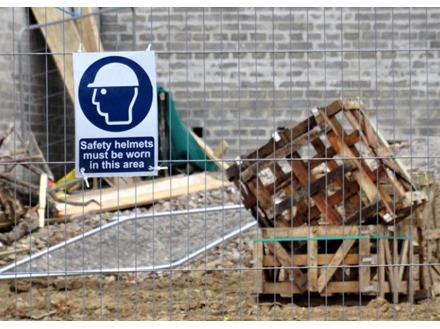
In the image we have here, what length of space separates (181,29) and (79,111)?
10241 millimetres

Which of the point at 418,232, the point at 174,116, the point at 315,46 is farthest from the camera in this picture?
the point at 315,46

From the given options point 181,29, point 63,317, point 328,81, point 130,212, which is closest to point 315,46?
point 328,81

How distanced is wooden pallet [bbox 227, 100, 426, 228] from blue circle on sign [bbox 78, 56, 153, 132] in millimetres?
1861

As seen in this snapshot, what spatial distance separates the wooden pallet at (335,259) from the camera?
410 inches

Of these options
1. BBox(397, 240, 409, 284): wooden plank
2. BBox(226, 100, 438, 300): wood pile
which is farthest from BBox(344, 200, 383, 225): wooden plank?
BBox(397, 240, 409, 284): wooden plank

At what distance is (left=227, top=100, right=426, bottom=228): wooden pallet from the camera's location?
34.3 ft

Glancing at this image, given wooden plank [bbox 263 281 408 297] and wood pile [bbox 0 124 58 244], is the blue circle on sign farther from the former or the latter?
wood pile [bbox 0 124 58 244]

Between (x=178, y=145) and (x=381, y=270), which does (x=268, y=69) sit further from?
(x=381, y=270)

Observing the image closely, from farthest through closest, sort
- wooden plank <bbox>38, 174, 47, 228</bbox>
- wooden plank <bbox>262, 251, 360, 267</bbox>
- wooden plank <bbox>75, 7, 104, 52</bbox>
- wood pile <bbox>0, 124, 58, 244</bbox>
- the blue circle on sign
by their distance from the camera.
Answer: wooden plank <bbox>75, 7, 104, 52</bbox> < wooden plank <bbox>38, 174, 47, 228</bbox> < wood pile <bbox>0, 124, 58, 244</bbox> < wooden plank <bbox>262, 251, 360, 267</bbox> < the blue circle on sign

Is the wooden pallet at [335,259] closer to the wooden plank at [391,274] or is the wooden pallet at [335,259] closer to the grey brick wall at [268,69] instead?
the wooden plank at [391,274]

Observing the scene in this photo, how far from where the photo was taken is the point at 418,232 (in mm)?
11336

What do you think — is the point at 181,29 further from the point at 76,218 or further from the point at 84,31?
the point at 76,218

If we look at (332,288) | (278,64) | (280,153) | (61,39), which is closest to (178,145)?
(61,39)

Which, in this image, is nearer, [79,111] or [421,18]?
[79,111]
